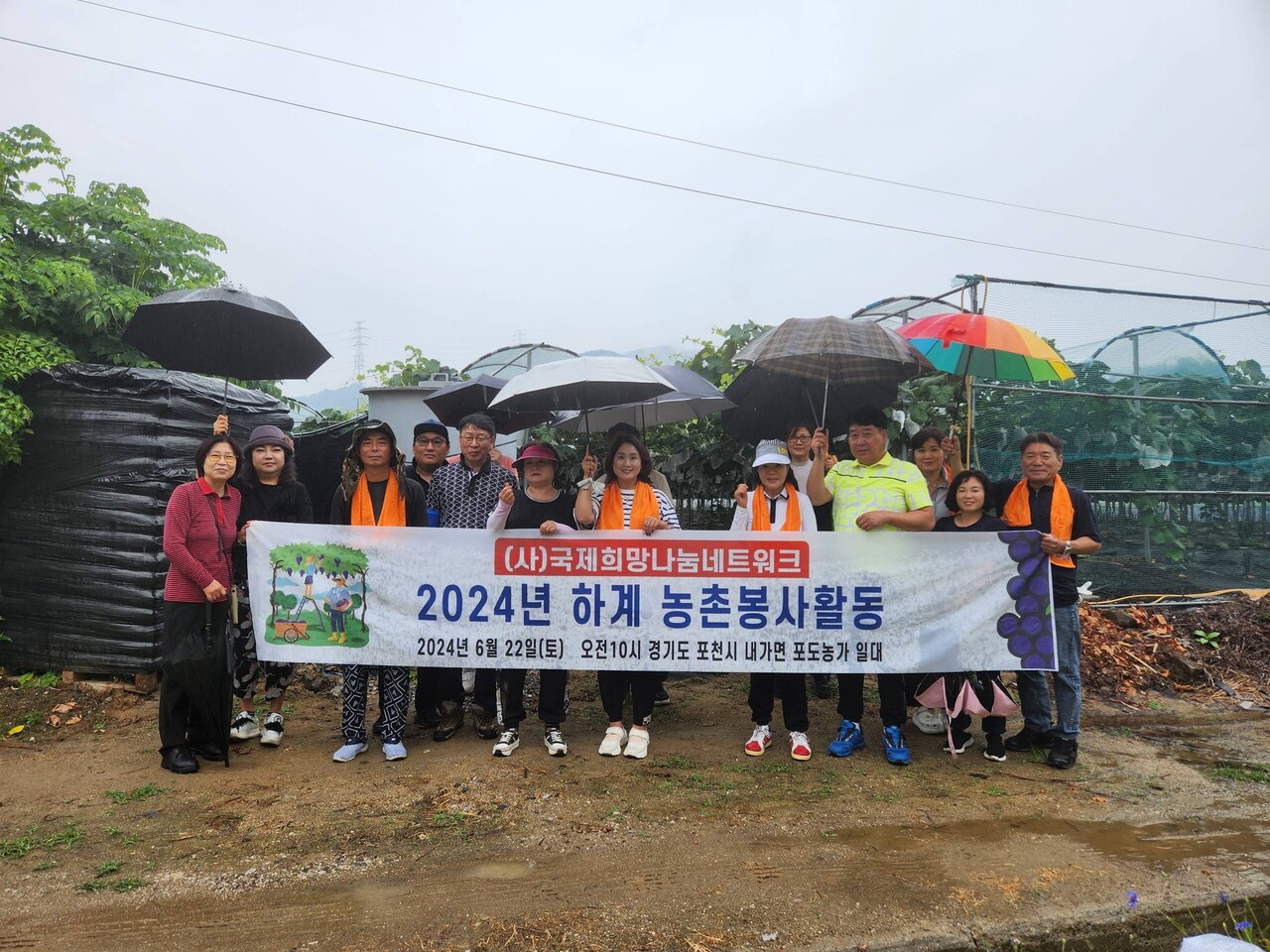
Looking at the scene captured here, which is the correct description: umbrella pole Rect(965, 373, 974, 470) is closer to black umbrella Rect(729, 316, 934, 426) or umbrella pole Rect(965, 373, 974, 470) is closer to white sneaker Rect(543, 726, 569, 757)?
black umbrella Rect(729, 316, 934, 426)

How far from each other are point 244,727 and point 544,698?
1765 millimetres

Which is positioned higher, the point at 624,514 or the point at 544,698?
the point at 624,514

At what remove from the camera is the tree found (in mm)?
4953

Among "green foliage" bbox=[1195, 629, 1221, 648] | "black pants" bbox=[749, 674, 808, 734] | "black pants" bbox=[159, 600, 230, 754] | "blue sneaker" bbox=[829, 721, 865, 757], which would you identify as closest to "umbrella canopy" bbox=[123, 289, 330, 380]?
"black pants" bbox=[159, 600, 230, 754]

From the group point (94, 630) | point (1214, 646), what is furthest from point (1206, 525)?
point (94, 630)

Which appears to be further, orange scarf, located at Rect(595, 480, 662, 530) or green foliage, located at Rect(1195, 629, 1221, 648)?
green foliage, located at Rect(1195, 629, 1221, 648)

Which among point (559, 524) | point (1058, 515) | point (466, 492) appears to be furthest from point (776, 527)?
point (466, 492)

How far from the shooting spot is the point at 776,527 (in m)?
3.97

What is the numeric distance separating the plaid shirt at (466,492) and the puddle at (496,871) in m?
1.86

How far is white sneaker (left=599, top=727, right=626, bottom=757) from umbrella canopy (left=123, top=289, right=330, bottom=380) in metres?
3.19

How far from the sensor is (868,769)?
373cm

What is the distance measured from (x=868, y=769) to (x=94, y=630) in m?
5.04

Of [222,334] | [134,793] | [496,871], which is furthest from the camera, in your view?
[222,334]

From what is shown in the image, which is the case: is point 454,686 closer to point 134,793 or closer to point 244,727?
point 244,727
